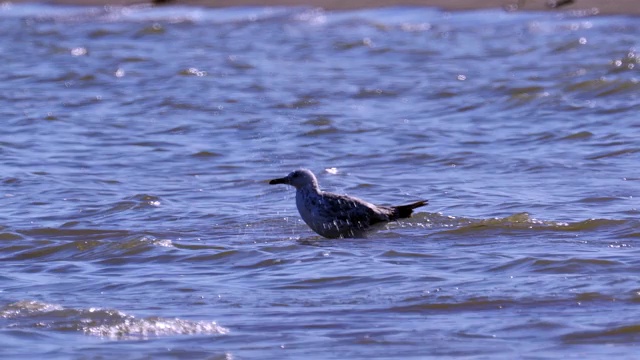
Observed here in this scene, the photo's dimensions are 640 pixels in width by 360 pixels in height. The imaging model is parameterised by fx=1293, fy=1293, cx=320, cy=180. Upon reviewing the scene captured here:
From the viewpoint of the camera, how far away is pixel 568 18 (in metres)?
24.3

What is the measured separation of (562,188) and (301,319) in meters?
4.45

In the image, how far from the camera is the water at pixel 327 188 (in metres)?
6.38

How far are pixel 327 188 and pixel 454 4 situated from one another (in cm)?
1566

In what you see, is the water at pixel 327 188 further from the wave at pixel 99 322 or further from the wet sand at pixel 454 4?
the wet sand at pixel 454 4

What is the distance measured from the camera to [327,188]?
1095 cm

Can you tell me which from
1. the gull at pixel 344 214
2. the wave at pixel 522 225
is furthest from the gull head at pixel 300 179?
the wave at pixel 522 225

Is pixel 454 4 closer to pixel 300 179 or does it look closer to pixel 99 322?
pixel 300 179

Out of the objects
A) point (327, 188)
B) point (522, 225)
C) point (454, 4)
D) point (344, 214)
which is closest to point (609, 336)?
point (522, 225)

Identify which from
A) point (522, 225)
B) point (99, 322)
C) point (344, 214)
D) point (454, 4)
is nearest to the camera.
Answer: point (99, 322)

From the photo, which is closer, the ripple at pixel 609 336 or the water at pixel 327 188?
the ripple at pixel 609 336

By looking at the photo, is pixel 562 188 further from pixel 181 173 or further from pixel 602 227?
pixel 181 173

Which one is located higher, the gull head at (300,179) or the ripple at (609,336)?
the gull head at (300,179)

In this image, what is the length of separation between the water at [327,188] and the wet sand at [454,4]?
172 centimetres

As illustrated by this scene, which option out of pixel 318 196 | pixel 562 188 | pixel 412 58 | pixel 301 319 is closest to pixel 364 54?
pixel 412 58
